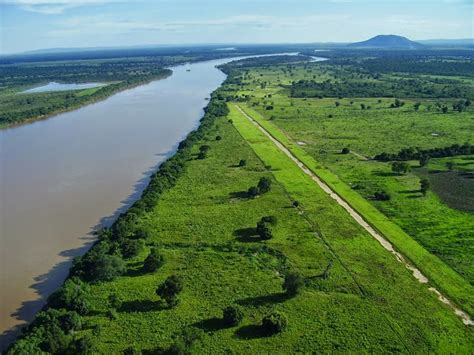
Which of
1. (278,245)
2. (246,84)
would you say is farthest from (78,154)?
(246,84)

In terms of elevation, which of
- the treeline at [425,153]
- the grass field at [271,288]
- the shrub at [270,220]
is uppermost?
the treeline at [425,153]

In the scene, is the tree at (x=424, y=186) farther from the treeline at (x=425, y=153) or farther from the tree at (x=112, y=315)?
the tree at (x=112, y=315)

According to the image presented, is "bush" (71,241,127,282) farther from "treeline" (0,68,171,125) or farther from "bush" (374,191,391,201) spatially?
"treeline" (0,68,171,125)

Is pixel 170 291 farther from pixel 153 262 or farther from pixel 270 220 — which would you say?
pixel 270 220

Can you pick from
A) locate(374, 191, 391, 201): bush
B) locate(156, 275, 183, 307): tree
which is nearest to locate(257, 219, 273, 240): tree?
locate(156, 275, 183, 307): tree

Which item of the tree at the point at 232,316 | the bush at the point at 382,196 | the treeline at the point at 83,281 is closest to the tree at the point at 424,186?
the bush at the point at 382,196

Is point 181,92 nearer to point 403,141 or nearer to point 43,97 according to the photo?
point 43,97

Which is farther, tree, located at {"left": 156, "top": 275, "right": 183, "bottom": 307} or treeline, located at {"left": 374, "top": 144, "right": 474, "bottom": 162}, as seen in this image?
treeline, located at {"left": 374, "top": 144, "right": 474, "bottom": 162}
